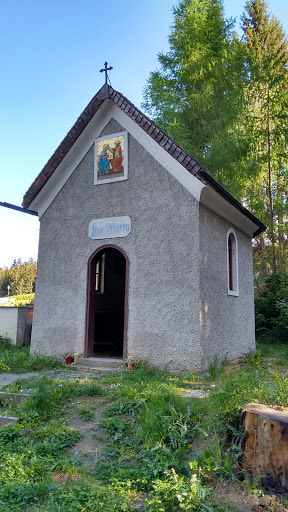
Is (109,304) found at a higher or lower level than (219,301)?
higher

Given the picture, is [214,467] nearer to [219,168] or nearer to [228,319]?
[228,319]

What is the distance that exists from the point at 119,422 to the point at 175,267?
13.3ft

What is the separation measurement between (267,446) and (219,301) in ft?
19.2

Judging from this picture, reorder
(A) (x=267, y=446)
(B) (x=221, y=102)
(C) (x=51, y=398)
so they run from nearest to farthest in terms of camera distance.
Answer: (A) (x=267, y=446)
(C) (x=51, y=398)
(B) (x=221, y=102)

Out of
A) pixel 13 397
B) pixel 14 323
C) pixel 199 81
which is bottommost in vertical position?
pixel 13 397

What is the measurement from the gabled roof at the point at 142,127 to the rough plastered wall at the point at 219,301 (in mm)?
751

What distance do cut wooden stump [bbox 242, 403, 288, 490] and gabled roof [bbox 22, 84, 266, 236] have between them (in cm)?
531

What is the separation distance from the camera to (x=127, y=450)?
4.70 metres

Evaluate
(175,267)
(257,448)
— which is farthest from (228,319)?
(257,448)

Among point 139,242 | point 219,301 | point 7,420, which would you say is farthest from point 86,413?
point 219,301

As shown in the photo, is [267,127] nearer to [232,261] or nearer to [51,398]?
[232,261]

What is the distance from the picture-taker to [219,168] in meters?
17.5

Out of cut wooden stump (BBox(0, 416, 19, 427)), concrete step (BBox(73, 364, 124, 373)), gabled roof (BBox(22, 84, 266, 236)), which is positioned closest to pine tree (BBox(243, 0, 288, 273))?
gabled roof (BBox(22, 84, 266, 236))

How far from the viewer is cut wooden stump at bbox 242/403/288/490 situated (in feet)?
12.3
